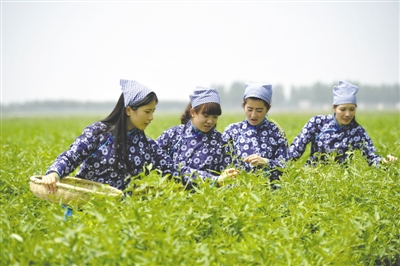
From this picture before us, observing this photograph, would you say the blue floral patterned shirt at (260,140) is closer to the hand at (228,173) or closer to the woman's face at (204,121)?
the woman's face at (204,121)

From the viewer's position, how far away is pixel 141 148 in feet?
15.6

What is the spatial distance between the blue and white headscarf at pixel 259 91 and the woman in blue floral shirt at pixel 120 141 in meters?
1.32

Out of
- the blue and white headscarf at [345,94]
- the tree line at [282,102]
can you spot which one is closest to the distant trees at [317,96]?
the tree line at [282,102]

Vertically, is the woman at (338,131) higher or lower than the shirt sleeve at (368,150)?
higher

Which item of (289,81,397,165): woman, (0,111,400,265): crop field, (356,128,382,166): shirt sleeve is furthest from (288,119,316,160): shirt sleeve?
(0,111,400,265): crop field

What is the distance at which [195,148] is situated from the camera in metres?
5.35

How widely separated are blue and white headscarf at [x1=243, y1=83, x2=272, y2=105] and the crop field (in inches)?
49.1

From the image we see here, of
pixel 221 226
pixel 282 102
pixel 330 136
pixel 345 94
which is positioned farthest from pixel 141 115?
pixel 282 102

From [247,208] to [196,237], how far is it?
15.8 inches

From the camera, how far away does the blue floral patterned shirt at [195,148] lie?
17.4 ft

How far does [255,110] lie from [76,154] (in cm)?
211

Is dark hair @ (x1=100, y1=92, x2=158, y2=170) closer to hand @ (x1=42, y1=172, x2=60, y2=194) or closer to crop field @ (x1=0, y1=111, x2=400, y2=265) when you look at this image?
hand @ (x1=42, y1=172, x2=60, y2=194)

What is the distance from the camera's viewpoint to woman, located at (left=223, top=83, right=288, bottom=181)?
18.5ft

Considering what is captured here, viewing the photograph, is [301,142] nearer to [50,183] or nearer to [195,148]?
[195,148]
